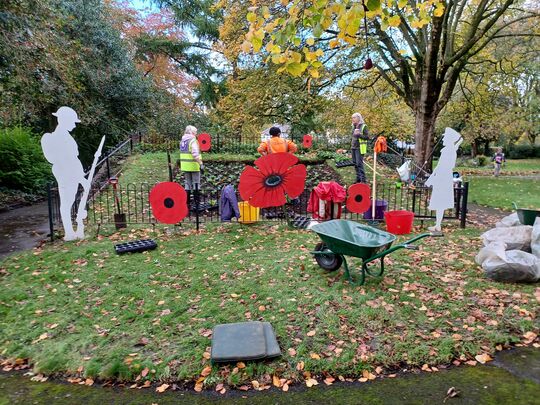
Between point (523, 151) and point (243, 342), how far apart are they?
39350 millimetres

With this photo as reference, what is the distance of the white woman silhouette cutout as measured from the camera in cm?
626

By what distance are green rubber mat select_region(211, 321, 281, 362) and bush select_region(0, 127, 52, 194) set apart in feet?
35.0

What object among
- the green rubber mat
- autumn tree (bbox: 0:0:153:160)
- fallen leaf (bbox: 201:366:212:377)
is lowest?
fallen leaf (bbox: 201:366:212:377)

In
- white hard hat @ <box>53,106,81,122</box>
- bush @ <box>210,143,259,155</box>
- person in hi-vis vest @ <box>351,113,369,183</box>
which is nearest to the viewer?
white hard hat @ <box>53,106,81,122</box>

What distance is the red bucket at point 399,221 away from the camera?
22.7 feet

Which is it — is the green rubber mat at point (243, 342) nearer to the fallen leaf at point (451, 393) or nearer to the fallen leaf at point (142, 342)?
the fallen leaf at point (142, 342)

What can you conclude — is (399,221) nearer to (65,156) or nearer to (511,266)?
(511,266)

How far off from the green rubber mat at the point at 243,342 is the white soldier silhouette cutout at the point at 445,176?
464 centimetres

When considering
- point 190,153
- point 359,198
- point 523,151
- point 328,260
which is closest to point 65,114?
point 190,153

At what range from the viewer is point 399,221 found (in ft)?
22.7

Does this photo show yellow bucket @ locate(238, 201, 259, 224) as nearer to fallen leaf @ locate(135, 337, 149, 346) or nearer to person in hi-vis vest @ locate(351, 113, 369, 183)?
person in hi-vis vest @ locate(351, 113, 369, 183)

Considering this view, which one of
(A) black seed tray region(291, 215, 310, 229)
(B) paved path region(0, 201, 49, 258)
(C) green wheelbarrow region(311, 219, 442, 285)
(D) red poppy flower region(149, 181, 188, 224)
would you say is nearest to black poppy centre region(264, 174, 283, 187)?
(A) black seed tray region(291, 215, 310, 229)

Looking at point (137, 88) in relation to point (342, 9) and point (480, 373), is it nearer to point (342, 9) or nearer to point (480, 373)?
→ point (342, 9)

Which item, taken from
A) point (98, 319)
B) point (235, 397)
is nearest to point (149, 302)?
point (98, 319)
